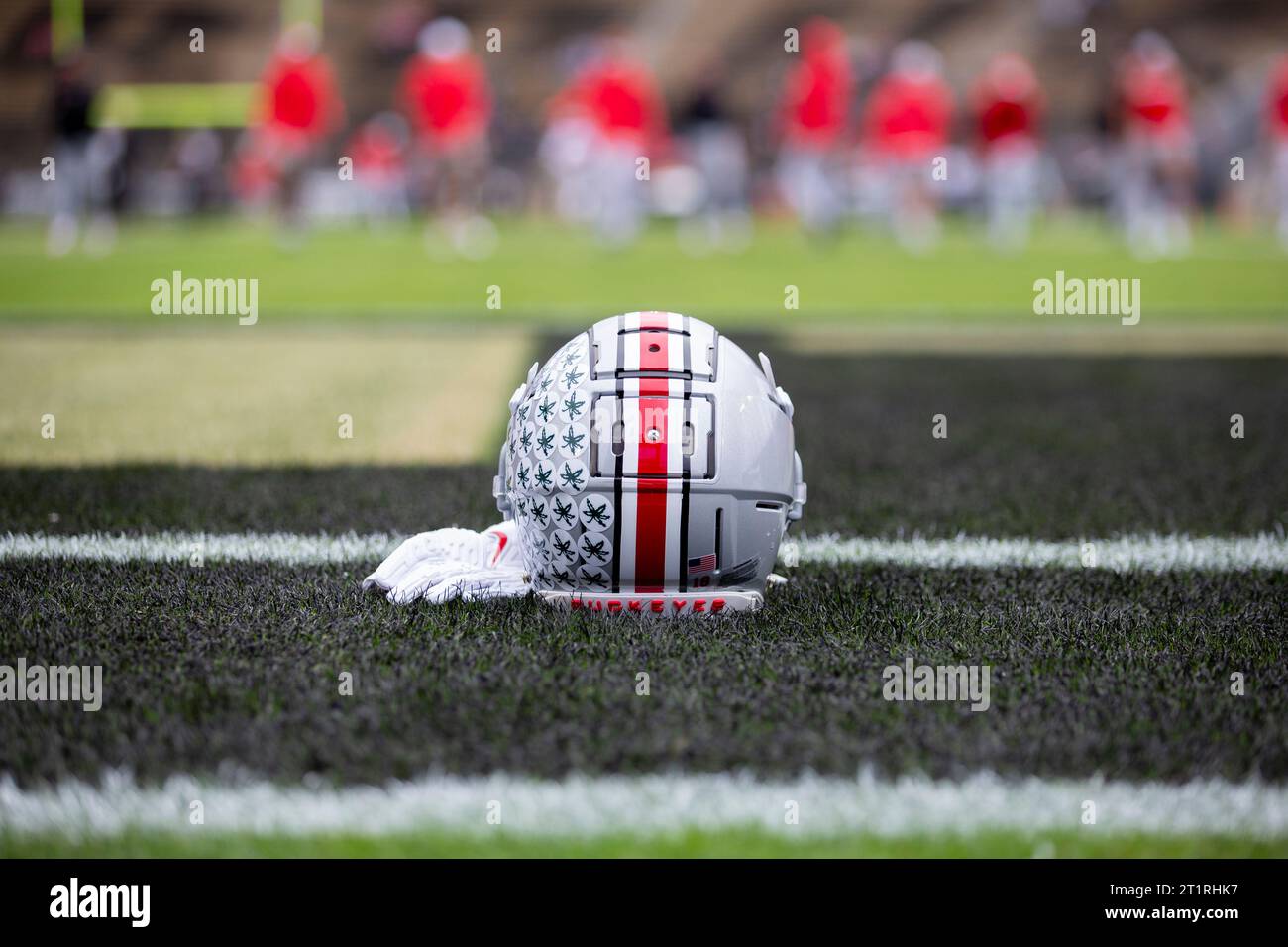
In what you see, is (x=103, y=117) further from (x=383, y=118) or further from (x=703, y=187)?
(x=703, y=187)

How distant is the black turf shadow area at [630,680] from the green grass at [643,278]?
20.1 ft

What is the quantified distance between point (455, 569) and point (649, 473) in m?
0.53

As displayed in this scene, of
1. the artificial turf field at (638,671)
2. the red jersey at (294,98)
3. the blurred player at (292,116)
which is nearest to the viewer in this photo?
the artificial turf field at (638,671)

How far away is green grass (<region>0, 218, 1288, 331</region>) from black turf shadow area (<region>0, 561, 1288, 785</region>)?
241 inches

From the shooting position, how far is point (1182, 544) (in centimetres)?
364

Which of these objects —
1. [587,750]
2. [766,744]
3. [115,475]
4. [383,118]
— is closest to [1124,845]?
[766,744]

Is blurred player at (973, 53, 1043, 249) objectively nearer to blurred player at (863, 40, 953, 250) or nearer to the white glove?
blurred player at (863, 40, 953, 250)

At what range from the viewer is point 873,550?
3613 mm

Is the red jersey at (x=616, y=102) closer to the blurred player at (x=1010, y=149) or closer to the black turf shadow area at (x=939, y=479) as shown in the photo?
the blurred player at (x=1010, y=149)

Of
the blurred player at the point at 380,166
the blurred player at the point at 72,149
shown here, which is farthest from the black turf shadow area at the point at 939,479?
the blurred player at the point at 380,166

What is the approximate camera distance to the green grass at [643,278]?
9812 millimetres

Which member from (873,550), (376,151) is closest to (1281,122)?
(376,151)

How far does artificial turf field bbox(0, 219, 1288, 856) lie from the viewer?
202 cm
